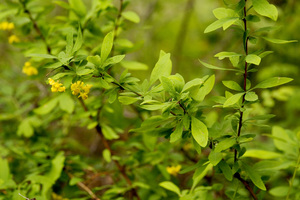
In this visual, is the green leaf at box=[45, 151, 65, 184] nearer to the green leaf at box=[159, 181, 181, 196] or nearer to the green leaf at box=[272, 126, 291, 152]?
the green leaf at box=[159, 181, 181, 196]

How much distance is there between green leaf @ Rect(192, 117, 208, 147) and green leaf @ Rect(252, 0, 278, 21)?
27cm

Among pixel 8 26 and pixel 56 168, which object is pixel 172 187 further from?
pixel 8 26

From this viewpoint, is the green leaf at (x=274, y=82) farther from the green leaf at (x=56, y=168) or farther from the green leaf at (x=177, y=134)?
the green leaf at (x=56, y=168)

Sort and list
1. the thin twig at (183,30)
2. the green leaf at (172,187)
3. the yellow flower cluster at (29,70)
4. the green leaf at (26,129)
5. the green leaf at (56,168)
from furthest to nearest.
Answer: the thin twig at (183,30)
the green leaf at (26,129)
the yellow flower cluster at (29,70)
the green leaf at (56,168)
the green leaf at (172,187)

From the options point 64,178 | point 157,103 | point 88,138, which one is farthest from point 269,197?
point 88,138

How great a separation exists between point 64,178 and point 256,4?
895 mm

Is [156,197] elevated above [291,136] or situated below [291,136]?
below

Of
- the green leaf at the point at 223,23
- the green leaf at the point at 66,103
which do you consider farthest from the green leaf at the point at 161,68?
the green leaf at the point at 66,103

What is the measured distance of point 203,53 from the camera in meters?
2.98

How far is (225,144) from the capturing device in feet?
2.31

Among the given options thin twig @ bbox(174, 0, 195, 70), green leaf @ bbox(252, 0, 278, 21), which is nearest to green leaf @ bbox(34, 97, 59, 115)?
green leaf @ bbox(252, 0, 278, 21)

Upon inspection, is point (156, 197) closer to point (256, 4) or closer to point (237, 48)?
point (256, 4)

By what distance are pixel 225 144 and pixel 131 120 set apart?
0.81 metres

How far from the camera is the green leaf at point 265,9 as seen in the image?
63 centimetres
